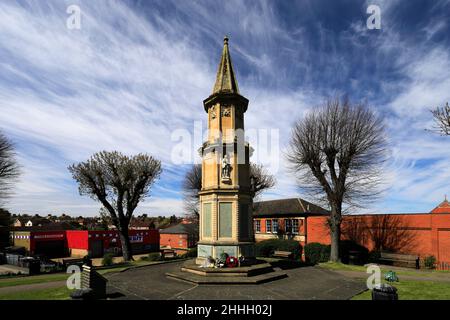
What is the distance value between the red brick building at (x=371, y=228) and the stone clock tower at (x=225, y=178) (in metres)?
14.8

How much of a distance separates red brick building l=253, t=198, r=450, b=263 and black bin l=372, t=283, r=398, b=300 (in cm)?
1677

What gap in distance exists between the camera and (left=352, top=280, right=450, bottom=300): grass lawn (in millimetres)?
10578

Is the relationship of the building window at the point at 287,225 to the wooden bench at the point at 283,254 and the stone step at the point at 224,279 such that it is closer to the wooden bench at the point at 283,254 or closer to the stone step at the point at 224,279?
the wooden bench at the point at 283,254

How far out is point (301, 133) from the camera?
74.4 feet

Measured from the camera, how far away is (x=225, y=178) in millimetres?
15609

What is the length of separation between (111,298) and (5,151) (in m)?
20.9

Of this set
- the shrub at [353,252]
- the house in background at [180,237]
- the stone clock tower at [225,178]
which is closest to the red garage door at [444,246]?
the shrub at [353,252]

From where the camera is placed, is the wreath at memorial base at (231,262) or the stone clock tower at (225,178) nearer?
the wreath at memorial base at (231,262)

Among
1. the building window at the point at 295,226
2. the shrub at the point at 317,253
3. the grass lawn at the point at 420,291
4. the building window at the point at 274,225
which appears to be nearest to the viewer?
the grass lawn at the point at 420,291

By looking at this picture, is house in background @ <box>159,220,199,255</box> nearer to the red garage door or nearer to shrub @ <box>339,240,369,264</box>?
shrub @ <box>339,240,369,264</box>

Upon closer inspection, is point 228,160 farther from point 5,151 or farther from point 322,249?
point 5,151

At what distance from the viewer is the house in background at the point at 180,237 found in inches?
1837

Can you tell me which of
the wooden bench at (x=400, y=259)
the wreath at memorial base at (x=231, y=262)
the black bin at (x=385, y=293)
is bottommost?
the wooden bench at (x=400, y=259)
